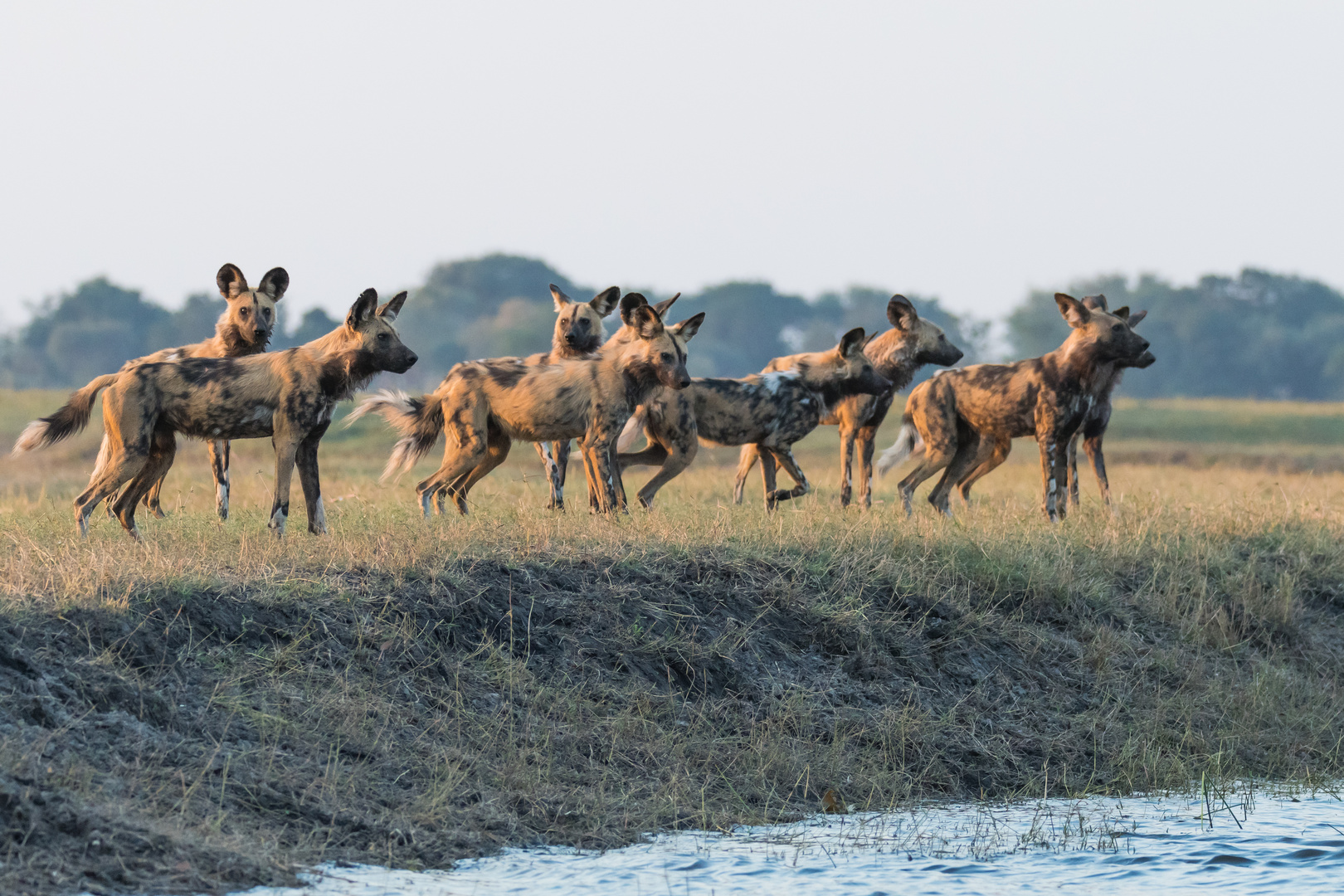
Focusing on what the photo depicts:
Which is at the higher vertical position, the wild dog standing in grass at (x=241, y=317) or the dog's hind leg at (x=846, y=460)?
the wild dog standing in grass at (x=241, y=317)

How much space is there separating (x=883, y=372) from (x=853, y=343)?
112cm

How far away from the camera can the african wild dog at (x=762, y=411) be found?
462 inches

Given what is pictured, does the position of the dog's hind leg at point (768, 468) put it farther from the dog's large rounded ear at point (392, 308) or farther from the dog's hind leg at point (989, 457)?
the dog's large rounded ear at point (392, 308)

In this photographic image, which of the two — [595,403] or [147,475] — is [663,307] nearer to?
[595,403]

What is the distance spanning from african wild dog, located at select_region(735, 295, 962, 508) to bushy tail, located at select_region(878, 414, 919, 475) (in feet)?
0.73

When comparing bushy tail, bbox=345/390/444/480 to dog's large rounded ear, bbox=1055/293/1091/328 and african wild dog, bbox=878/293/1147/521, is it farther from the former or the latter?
dog's large rounded ear, bbox=1055/293/1091/328

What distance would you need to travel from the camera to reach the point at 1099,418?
12.9 metres

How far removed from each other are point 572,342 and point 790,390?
6.80ft

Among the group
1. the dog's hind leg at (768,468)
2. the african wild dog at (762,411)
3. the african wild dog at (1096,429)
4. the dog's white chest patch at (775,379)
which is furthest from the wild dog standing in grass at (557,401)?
the african wild dog at (1096,429)

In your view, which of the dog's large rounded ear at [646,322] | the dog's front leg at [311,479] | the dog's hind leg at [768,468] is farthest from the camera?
the dog's hind leg at [768,468]

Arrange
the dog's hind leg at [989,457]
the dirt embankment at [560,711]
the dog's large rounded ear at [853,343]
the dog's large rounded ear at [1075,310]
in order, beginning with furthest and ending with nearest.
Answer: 1. the dog's hind leg at [989,457]
2. the dog's large rounded ear at [1075,310]
3. the dog's large rounded ear at [853,343]
4. the dirt embankment at [560,711]

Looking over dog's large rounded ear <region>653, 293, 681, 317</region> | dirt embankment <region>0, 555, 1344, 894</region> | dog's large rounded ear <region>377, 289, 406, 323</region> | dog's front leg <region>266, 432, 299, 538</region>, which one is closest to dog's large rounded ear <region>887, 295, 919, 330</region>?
dog's large rounded ear <region>653, 293, 681, 317</region>

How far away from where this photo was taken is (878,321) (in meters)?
89.2

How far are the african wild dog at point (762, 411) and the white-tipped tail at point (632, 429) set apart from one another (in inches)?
0.7
